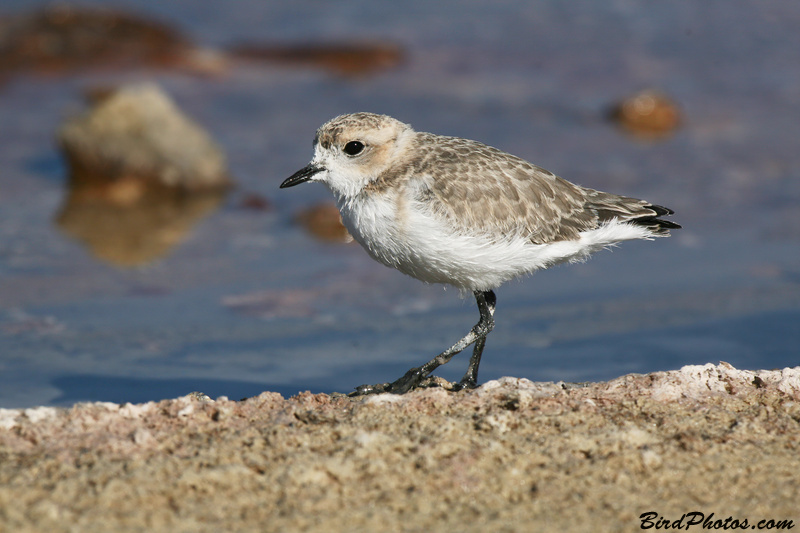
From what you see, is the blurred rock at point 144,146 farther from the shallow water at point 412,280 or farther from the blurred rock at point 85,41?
the blurred rock at point 85,41

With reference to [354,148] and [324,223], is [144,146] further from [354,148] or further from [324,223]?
[354,148]

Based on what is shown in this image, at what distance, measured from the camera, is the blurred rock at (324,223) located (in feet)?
31.9

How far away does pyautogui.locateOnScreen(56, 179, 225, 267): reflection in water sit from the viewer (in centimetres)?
938

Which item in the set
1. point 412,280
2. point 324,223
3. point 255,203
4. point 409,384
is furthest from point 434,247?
point 255,203

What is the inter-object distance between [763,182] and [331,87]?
6.28m

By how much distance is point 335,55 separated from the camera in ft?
49.1

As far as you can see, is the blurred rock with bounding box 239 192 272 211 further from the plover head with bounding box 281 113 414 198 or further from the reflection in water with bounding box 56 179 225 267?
the plover head with bounding box 281 113 414 198

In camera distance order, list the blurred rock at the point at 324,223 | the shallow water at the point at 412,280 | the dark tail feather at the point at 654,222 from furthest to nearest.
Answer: the blurred rock at the point at 324,223 → the shallow water at the point at 412,280 → the dark tail feather at the point at 654,222

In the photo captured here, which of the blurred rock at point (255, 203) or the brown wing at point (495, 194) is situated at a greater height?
the blurred rock at point (255, 203)

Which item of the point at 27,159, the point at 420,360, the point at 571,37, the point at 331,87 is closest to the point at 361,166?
the point at 420,360

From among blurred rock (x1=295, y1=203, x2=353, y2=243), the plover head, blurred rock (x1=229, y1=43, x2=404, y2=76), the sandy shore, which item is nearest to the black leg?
the sandy shore

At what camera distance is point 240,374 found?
6785mm

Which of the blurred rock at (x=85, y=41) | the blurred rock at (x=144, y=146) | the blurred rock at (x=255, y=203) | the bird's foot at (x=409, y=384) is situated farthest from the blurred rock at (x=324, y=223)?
the blurred rock at (x=85, y=41)

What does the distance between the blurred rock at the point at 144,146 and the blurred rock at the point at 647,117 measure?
5.47 m
